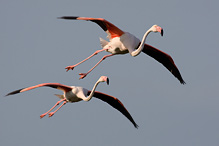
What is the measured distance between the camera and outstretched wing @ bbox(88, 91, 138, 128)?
27.6 m

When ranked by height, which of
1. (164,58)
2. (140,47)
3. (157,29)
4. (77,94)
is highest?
(157,29)

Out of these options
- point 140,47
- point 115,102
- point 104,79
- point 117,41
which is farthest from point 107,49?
point 115,102

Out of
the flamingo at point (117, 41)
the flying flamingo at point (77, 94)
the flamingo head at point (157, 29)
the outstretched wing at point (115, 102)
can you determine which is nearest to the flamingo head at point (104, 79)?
the flying flamingo at point (77, 94)

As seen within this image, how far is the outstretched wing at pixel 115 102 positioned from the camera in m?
27.6

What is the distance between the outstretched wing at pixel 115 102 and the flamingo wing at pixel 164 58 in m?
2.19

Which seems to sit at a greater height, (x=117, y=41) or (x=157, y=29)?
(x=157, y=29)

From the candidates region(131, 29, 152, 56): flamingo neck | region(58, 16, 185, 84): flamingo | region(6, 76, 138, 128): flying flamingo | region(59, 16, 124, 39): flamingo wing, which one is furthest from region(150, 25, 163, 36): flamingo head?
region(6, 76, 138, 128): flying flamingo

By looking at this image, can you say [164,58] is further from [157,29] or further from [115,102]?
[157,29]

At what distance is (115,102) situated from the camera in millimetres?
28078

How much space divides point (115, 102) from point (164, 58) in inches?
97.5

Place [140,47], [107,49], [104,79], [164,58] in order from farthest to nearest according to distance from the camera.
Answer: [164,58], [107,49], [140,47], [104,79]

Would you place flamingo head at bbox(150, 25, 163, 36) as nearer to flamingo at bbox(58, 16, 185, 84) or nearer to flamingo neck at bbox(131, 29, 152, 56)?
flamingo at bbox(58, 16, 185, 84)

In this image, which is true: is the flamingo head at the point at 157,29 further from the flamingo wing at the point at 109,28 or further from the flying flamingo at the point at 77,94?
the flying flamingo at the point at 77,94

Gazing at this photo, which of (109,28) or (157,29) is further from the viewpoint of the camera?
(109,28)
